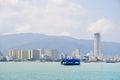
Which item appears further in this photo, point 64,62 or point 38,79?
point 64,62

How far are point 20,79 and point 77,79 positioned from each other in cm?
829

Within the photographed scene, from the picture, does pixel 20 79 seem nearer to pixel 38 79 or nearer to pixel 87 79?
pixel 38 79

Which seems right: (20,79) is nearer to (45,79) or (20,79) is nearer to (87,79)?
(45,79)

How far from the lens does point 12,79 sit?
179 ft

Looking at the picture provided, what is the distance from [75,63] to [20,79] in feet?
278

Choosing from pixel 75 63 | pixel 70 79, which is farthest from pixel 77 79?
pixel 75 63

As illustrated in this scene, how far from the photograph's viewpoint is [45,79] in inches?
2200

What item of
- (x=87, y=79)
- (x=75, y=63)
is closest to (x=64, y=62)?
(x=75, y=63)

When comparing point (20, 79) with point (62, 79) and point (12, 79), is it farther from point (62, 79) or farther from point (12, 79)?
point (62, 79)

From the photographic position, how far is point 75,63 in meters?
139

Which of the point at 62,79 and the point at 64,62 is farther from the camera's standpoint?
the point at 64,62

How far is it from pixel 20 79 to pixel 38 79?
2642 millimetres

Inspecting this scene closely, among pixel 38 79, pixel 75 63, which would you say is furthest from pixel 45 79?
pixel 75 63

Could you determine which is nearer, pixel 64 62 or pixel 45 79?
pixel 45 79
